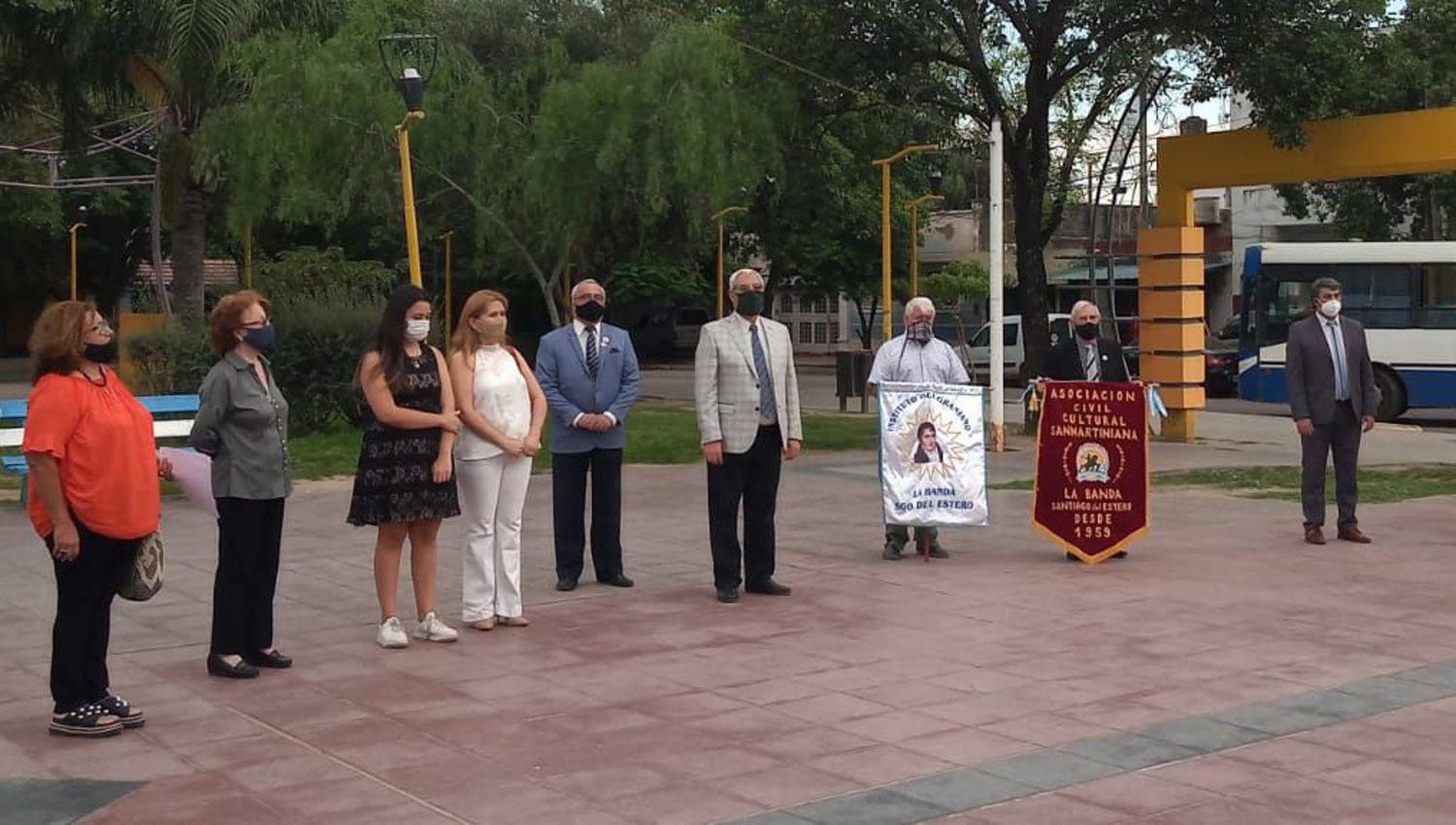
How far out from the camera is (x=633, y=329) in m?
57.1

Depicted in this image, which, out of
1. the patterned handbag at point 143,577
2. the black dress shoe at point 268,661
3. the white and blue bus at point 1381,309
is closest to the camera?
the patterned handbag at point 143,577

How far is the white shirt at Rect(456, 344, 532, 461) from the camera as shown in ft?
29.5

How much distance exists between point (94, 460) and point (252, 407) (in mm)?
1177

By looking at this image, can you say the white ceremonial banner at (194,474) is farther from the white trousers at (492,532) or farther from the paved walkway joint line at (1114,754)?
the paved walkway joint line at (1114,754)

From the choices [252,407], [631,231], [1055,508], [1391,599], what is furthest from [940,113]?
[252,407]

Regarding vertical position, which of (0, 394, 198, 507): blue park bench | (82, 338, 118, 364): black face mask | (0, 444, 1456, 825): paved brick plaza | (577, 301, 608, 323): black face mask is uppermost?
(577, 301, 608, 323): black face mask

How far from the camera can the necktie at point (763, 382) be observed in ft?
33.2

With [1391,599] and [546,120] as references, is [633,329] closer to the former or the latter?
[546,120]

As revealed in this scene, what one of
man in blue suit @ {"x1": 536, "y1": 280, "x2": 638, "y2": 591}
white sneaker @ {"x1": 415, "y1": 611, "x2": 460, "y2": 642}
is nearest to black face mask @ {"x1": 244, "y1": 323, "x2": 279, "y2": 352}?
white sneaker @ {"x1": 415, "y1": 611, "x2": 460, "y2": 642}

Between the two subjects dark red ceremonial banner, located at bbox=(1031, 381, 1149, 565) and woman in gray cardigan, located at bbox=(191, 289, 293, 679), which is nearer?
woman in gray cardigan, located at bbox=(191, 289, 293, 679)

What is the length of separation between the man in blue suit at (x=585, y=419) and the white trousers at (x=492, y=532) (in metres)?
1.12

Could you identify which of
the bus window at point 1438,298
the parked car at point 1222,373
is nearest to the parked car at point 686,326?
the parked car at point 1222,373

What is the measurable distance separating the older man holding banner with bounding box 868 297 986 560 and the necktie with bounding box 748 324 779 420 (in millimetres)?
1468

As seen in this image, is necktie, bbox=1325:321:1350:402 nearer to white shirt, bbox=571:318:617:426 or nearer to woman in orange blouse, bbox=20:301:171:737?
white shirt, bbox=571:318:617:426
